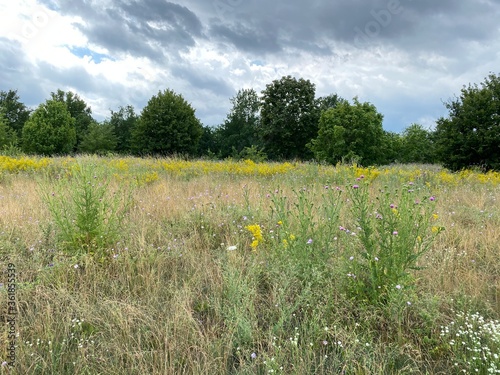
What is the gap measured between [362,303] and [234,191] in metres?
4.16

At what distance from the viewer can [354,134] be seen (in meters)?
28.7

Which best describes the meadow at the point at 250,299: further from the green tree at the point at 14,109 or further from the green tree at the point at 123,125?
the green tree at the point at 14,109

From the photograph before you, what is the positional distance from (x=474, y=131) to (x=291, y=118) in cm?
2403

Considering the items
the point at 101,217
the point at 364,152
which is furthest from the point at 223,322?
the point at 364,152

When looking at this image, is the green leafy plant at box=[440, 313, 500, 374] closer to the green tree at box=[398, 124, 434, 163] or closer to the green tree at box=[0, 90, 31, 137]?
the green tree at box=[398, 124, 434, 163]

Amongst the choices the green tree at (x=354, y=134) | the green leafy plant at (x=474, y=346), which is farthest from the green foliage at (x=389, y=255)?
the green tree at (x=354, y=134)

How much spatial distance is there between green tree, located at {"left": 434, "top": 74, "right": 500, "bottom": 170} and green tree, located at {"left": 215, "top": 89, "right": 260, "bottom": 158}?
90.5 feet

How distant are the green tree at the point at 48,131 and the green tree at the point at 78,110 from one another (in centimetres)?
1229

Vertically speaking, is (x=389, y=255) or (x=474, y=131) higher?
(x=474, y=131)

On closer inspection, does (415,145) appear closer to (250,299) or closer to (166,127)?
(166,127)

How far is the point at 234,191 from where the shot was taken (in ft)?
20.2

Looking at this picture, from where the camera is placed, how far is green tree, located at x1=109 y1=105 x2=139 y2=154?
4656cm

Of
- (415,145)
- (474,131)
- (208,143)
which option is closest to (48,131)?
(208,143)

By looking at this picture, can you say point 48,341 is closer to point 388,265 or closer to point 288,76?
point 388,265
